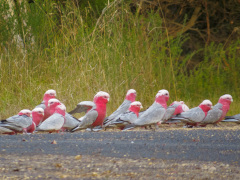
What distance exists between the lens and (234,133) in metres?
5.69

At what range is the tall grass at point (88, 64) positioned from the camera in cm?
881

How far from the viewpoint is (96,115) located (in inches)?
253

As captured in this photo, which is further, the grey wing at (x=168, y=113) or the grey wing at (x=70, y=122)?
the grey wing at (x=168, y=113)

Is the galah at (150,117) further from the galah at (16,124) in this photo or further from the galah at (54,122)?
the galah at (16,124)

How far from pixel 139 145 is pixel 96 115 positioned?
1.95 metres

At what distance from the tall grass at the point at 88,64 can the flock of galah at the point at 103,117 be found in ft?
4.63

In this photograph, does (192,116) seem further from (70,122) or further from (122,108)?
(70,122)

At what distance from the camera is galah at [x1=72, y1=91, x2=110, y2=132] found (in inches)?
251

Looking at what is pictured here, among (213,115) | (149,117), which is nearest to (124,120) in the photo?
(149,117)

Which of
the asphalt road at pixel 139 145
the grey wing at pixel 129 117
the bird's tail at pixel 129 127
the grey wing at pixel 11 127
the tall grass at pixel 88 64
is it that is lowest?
the asphalt road at pixel 139 145

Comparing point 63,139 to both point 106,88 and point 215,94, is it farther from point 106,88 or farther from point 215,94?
point 215,94

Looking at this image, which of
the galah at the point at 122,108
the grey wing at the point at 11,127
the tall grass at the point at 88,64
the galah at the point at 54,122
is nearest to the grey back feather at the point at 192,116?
the galah at the point at 122,108

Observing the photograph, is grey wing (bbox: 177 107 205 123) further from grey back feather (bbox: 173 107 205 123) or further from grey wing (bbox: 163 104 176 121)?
grey wing (bbox: 163 104 176 121)

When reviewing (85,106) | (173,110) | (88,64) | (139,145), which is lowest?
(139,145)
